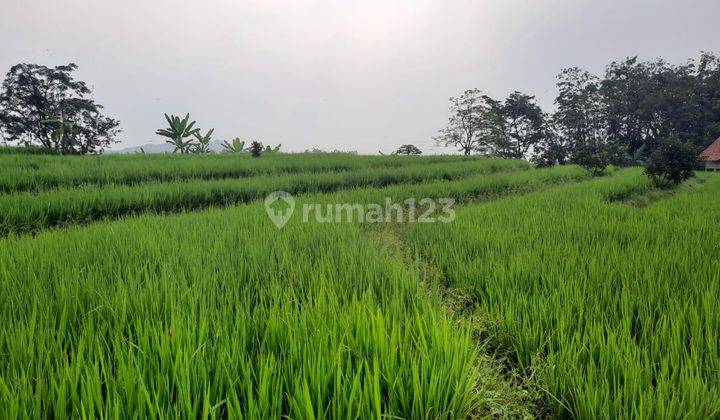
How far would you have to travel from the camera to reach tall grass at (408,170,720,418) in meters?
1.09

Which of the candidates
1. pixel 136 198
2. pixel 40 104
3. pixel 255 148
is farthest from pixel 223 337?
pixel 40 104

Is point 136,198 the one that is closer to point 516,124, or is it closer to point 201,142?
point 201,142

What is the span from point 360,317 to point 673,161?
11.7 metres

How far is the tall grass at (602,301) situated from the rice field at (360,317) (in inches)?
0.5

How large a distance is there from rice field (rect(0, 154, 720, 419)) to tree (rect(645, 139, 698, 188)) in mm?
6006

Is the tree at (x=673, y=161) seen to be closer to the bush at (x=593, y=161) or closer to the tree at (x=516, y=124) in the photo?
the bush at (x=593, y=161)

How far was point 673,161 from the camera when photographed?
9016 millimetres

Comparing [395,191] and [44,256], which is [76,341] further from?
[395,191]

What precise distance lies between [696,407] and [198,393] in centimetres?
154

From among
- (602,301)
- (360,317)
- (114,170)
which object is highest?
(114,170)

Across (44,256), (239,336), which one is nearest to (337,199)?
(44,256)

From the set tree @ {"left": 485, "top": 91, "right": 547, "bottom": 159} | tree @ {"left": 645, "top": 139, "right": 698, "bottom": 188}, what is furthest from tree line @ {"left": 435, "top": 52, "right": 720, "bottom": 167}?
tree @ {"left": 645, "top": 139, "right": 698, "bottom": 188}

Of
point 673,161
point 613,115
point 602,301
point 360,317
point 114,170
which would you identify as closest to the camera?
point 360,317

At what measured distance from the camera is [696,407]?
3.33 feet
